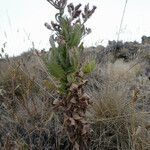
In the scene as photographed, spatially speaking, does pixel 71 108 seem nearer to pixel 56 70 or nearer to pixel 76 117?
pixel 76 117

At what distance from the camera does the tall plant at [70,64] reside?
10.6 feet

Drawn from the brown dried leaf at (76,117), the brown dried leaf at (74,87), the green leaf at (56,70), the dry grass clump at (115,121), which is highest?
the green leaf at (56,70)

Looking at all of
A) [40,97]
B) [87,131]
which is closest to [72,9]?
[87,131]

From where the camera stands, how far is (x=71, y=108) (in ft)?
10.9

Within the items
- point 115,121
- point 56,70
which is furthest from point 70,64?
point 115,121

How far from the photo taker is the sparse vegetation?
3.25 m

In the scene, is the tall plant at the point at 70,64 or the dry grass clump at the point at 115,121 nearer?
the tall plant at the point at 70,64

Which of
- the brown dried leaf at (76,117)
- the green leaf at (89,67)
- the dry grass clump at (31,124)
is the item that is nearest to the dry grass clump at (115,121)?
the dry grass clump at (31,124)

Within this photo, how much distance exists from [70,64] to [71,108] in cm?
35

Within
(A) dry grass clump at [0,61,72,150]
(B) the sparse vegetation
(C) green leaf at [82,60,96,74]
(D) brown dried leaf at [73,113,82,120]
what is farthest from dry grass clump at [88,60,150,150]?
(C) green leaf at [82,60,96,74]

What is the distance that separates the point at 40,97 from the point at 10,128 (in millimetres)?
628

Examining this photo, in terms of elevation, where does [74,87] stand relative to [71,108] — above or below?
above

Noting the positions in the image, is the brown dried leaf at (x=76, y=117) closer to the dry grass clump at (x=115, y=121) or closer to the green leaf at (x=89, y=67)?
the green leaf at (x=89, y=67)

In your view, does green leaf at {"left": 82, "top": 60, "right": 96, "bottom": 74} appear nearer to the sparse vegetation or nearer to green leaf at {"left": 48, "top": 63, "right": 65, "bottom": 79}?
the sparse vegetation
